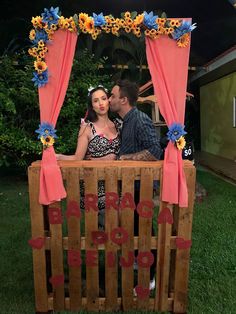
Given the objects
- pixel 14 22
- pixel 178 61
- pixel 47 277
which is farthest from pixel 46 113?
pixel 14 22

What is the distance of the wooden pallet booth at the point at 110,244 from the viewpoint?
8.32ft

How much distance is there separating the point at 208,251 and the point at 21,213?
294 centimetres

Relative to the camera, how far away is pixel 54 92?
2477 mm

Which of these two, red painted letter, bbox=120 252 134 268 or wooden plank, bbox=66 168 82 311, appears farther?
red painted letter, bbox=120 252 134 268

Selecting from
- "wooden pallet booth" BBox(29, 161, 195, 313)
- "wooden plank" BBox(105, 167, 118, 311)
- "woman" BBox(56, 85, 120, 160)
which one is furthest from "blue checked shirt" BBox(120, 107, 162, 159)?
"wooden plank" BBox(105, 167, 118, 311)

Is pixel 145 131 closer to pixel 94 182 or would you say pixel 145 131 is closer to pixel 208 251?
pixel 94 182

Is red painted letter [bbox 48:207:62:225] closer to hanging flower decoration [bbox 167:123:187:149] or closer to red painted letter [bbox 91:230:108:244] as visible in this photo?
red painted letter [bbox 91:230:108:244]

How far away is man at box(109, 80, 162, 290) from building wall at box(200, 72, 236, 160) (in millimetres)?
7941

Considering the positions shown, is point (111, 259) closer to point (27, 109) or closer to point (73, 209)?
point (73, 209)

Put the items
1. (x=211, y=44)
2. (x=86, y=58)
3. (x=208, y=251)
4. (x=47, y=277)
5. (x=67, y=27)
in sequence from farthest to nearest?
1. (x=211, y=44)
2. (x=86, y=58)
3. (x=208, y=251)
4. (x=47, y=277)
5. (x=67, y=27)

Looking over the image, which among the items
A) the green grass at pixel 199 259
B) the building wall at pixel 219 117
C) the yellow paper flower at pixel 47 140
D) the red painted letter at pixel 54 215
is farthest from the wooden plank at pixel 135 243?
the building wall at pixel 219 117

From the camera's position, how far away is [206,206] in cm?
582

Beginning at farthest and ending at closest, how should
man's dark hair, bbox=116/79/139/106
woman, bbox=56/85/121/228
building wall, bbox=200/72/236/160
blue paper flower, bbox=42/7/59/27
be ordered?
building wall, bbox=200/72/236/160 < man's dark hair, bbox=116/79/139/106 < woman, bbox=56/85/121/228 < blue paper flower, bbox=42/7/59/27

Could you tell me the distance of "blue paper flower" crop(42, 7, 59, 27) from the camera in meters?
2.37
